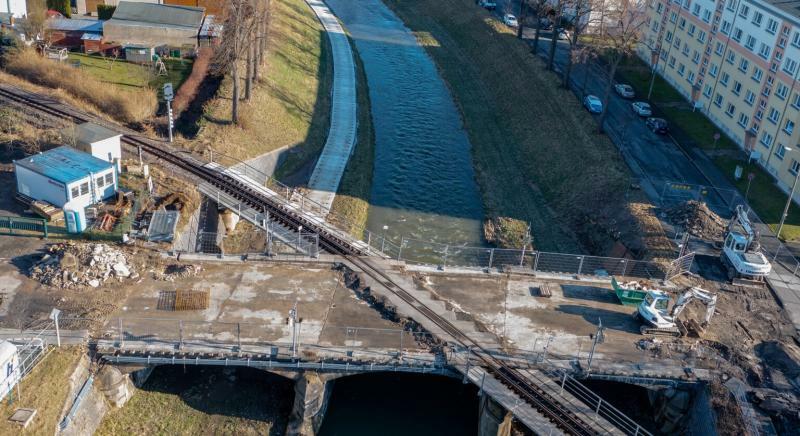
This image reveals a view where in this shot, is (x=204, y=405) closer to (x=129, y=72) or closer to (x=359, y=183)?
(x=359, y=183)

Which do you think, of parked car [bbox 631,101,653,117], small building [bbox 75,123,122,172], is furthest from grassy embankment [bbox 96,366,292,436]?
parked car [bbox 631,101,653,117]

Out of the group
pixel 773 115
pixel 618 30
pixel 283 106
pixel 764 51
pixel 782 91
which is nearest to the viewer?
pixel 782 91

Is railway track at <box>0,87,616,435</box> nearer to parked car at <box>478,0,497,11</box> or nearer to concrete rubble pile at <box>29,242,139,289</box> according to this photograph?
concrete rubble pile at <box>29,242,139,289</box>

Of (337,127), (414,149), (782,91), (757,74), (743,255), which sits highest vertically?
(757,74)

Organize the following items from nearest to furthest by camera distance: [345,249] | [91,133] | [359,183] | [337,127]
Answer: [345,249], [91,133], [359,183], [337,127]

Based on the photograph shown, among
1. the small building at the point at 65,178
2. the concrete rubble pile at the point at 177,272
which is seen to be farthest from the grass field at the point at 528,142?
the small building at the point at 65,178

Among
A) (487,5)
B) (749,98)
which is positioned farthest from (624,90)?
(487,5)
